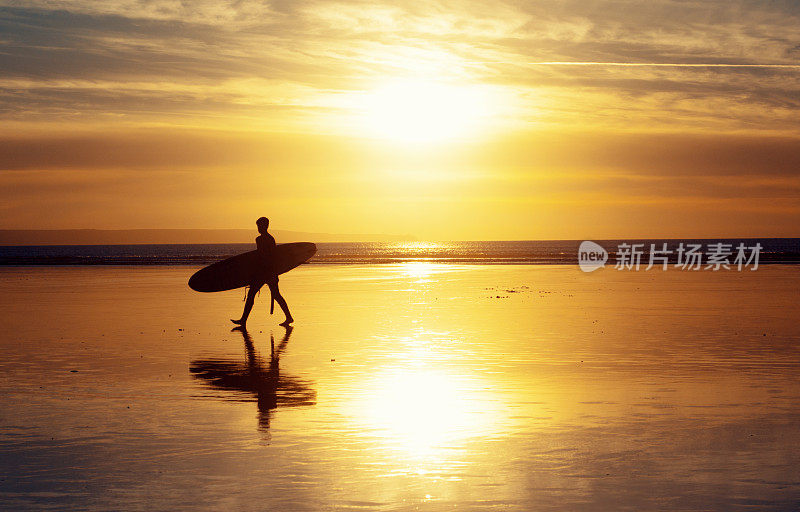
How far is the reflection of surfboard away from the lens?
2292 cm

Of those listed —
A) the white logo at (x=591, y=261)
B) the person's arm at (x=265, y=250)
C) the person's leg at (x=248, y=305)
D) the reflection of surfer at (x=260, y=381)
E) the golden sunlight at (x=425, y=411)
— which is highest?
the person's arm at (x=265, y=250)

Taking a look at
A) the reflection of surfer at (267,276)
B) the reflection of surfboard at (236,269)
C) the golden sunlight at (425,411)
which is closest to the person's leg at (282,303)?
the reflection of surfer at (267,276)

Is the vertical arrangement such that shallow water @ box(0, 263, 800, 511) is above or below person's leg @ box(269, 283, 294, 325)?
above

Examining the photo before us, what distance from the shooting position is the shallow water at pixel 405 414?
632 cm

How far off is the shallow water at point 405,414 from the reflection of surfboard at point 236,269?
3.72 metres

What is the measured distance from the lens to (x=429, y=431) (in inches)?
323

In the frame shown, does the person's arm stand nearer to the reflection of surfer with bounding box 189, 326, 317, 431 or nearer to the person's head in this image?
the person's head

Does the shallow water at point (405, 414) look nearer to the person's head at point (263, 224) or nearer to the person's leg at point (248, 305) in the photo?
the person's leg at point (248, 305)

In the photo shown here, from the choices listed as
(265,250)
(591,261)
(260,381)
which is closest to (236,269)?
(265,250)

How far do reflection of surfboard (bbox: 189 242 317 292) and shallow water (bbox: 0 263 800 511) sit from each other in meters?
3.72

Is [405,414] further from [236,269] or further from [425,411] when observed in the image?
[236,269]

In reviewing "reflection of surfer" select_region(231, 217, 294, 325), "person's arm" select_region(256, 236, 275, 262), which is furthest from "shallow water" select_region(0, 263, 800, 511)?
"person's arm" select_region(256, 236, 275, 262)

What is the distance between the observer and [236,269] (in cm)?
2306

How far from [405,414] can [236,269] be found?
582 inches
